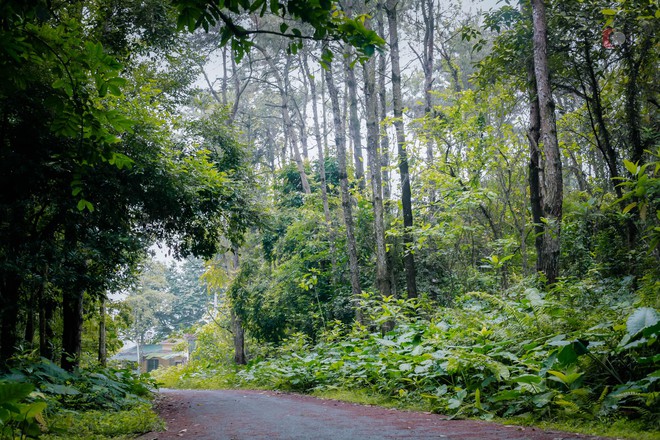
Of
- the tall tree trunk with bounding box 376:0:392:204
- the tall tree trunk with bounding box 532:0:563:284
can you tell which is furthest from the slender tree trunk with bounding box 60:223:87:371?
the tall tree trunk with bounding box 376:0:392:204

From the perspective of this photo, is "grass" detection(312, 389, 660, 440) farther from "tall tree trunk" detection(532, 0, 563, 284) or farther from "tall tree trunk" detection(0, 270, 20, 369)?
"tall tree trunk" detection(0, 270, 20, 369)

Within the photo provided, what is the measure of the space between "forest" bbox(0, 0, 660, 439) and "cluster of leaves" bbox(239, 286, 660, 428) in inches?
1.1

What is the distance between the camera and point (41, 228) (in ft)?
24.3

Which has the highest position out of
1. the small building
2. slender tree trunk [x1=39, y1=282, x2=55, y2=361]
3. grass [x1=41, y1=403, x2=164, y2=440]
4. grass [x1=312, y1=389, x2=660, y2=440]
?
slender tree trunk [x1=39, y1=282, x2=55, y2=361]

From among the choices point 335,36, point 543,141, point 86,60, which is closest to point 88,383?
point 86,60

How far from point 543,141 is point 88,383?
8736 millimetres

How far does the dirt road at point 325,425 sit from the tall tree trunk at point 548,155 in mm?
4269

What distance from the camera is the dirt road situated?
12.3 ft

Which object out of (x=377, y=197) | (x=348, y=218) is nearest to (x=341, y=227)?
(x=348, y=218)

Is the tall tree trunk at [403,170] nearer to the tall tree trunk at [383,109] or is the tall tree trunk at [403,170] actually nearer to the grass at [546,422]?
the tall tree trunk at [383,109]

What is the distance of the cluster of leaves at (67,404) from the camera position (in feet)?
9.64

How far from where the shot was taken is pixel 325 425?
4.57 metres

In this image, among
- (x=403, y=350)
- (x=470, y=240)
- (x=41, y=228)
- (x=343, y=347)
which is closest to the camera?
(x=403, y=350)

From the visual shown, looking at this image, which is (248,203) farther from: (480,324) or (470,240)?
(470,240)
